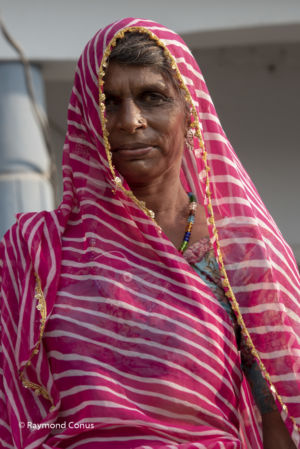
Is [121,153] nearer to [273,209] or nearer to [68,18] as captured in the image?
[68,18]

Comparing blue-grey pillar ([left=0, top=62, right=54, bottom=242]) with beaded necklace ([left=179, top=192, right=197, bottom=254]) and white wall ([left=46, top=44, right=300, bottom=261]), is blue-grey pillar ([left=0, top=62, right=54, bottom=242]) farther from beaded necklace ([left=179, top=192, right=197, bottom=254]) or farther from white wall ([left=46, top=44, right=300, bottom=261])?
beaded necklace ([left=179, top=192, right=197, bottom=254])

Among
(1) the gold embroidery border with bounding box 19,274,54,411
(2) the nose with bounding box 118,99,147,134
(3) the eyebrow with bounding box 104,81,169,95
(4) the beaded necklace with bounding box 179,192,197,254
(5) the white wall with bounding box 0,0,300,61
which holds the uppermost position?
(5) the white wall with bounding box 0,0,300,61

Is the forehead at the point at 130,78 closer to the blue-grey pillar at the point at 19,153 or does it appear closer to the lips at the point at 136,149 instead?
the lips at the point at 136,149

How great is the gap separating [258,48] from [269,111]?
45cm

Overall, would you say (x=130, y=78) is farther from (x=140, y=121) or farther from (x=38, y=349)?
(x=38, y=349)

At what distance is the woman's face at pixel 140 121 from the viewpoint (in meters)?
2.79

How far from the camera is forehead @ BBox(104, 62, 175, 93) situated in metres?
2.81

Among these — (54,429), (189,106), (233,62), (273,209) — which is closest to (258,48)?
(233,62)

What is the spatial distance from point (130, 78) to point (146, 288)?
1.98 ft

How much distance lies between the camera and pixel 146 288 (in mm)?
2750

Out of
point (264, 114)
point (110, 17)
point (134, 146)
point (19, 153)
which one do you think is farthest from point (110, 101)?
point (264, 114)

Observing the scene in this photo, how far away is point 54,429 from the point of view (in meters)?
2.66

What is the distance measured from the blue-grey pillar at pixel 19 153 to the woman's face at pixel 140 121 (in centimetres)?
260

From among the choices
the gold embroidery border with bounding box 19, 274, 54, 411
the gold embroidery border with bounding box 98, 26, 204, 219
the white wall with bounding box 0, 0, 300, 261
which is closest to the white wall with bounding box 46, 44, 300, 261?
the white wall with bounding box 0, 0, 300, 261
